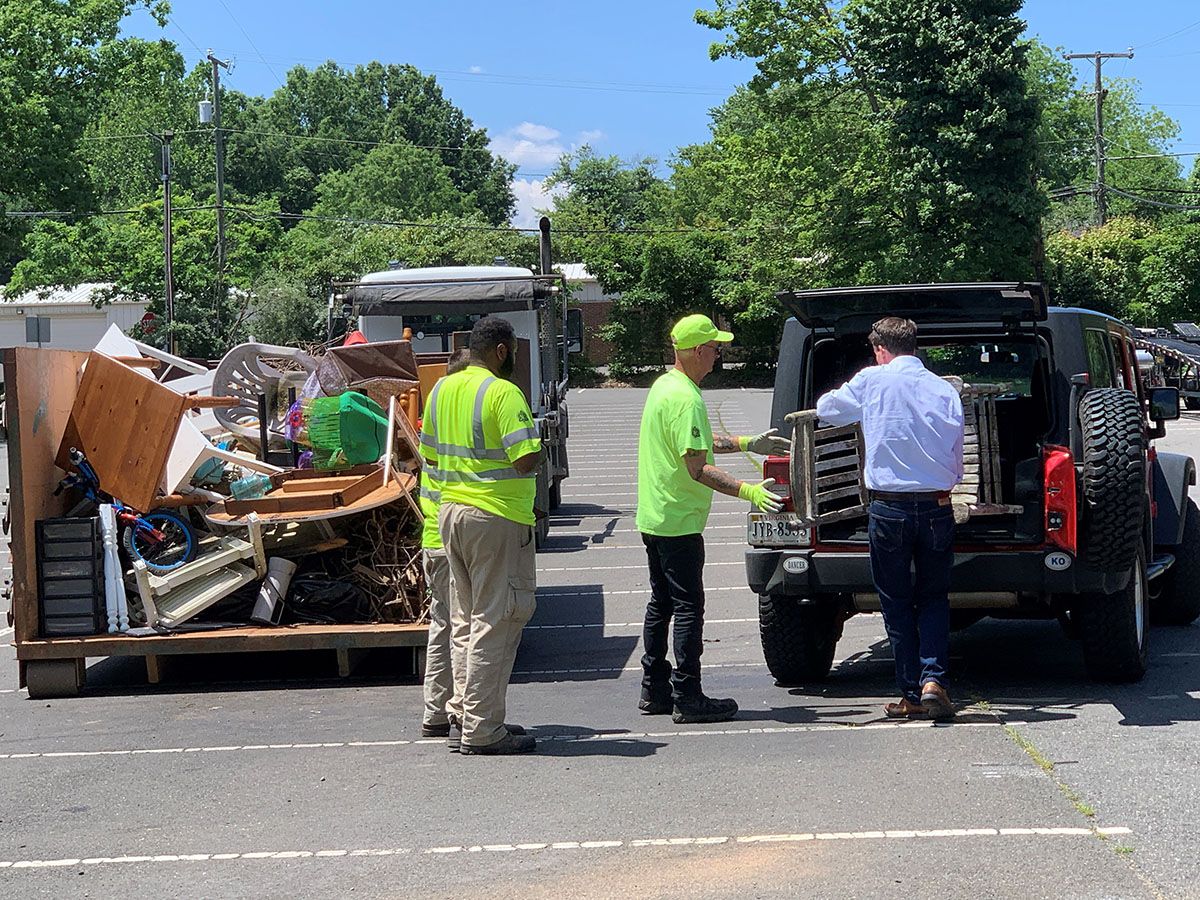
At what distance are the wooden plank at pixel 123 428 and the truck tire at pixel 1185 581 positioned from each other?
237 inches

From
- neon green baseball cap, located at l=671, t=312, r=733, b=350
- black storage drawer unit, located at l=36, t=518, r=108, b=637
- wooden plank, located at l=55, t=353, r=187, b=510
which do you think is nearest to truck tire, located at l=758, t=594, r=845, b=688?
neon green baseball cap, located at l=671, t=312, r=733, b=350

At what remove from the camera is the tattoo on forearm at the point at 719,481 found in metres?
6.76

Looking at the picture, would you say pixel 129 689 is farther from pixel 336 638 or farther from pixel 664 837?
pixel 664 837

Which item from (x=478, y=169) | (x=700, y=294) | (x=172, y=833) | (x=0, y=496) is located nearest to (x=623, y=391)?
(x=700, y=294)

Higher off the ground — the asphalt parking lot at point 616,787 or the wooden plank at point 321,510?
the wooden plank at point 321,510

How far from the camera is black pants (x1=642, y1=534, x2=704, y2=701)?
23.1ft

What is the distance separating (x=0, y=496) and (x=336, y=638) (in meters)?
13.7

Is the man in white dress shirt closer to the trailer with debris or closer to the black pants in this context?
the black pants

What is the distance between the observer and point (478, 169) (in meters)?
116

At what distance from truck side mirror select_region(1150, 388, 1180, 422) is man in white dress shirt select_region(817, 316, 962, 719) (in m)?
2.73

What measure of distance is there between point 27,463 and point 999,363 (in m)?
5.37

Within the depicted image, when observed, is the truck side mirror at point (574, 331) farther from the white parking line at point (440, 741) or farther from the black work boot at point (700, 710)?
the white parking line at point (440, 741)

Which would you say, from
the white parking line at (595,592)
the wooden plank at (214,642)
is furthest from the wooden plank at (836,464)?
the white parking line at (595,592)

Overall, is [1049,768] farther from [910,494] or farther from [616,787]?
[616,787]
